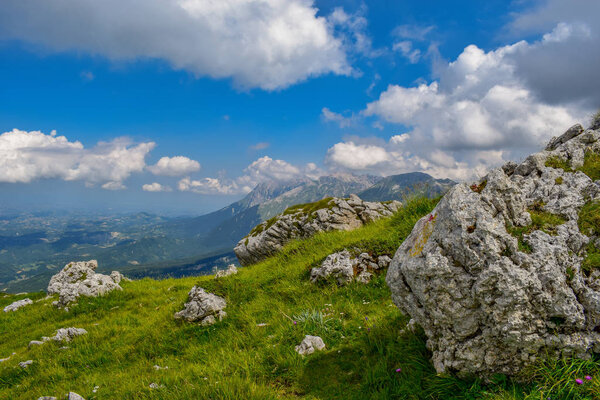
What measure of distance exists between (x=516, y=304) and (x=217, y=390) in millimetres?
5316

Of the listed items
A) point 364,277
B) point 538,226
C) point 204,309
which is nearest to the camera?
point 538,226

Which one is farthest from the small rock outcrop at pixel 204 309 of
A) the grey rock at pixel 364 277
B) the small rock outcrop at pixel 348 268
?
the grey rock at pixel 364 277

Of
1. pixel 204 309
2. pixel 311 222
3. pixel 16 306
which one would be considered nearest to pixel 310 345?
pixel 204 309

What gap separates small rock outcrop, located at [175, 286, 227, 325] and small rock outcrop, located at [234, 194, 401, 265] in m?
13.9

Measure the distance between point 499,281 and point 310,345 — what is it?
4.58 metres

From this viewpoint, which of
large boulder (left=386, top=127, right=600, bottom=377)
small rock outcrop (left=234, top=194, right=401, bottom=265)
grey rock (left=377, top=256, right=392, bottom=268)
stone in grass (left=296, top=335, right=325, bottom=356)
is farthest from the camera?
small rock outcrop (left=234, top=194, right=401, bottom=265)

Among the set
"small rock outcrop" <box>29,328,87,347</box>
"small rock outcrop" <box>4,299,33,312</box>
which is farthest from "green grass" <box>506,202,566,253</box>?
"small rock outcrop" <box>4,299,33,312</box>

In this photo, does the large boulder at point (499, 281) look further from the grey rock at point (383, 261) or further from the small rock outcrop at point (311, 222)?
the small rock outcrop at point (311, 222)

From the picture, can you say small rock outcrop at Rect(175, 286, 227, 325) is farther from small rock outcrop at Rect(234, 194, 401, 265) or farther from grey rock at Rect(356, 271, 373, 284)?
small rock outcrop at Rect(234, 194, 401, 265)

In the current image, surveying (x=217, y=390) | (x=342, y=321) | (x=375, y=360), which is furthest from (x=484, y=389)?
(x=217, y=390)

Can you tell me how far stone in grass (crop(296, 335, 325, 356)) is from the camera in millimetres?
7046

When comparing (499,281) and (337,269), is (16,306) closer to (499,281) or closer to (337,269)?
(337,269)

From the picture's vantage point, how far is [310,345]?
712 cm

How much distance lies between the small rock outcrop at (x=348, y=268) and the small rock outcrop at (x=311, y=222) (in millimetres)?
11762
